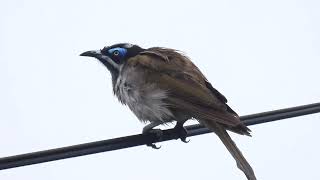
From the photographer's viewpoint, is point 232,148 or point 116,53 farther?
point 116,53

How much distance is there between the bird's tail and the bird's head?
1.92m

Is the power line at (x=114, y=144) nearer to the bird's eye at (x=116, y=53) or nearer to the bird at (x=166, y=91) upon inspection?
the bird at (x=166, y=91)

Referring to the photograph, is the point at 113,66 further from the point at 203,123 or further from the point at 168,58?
the point at 203,123

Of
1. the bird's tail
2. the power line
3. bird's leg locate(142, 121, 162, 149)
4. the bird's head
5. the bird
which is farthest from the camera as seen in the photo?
the bird's head

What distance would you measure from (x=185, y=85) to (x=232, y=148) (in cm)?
126

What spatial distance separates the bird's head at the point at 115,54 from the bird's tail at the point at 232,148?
1921mm

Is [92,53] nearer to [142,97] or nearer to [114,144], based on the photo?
[142,97]

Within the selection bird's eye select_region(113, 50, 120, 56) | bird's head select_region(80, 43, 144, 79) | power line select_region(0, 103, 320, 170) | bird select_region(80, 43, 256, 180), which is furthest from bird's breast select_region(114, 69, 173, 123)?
power line select_region(0, 103, 320, 170)

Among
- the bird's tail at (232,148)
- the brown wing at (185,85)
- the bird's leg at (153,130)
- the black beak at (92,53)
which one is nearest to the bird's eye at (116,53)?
the black beak at (92,53)

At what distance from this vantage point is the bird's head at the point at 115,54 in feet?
28.6

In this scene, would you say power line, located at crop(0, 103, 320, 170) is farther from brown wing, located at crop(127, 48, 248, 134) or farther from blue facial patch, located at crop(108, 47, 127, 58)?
blue facial patch, located at crop(108, 47, 127, 58)

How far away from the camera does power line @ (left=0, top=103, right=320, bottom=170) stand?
18.0 feet

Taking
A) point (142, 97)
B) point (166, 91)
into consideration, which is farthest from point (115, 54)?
point (166, 91)

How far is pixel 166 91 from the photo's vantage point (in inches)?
305
